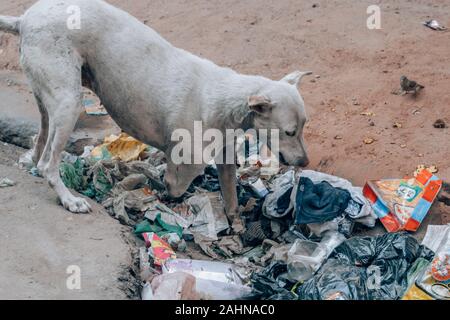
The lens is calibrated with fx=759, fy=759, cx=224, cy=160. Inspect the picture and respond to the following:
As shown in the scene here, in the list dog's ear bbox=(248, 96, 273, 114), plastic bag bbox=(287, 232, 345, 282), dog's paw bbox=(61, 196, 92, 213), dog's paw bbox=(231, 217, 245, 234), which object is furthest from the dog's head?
dog's paw bbox=(61, 196, 92, 213)

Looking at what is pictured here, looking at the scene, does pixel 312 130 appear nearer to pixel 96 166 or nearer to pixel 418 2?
pixel 96 166

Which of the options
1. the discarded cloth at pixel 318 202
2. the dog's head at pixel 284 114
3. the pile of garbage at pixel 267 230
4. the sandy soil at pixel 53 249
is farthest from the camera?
the discarded cloth at pixel 318 202

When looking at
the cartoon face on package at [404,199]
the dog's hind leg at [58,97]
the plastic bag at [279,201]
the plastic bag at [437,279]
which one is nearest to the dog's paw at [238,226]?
the plastic bag at [279,201]

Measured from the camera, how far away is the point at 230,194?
20.4 feet

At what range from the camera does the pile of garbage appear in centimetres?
520

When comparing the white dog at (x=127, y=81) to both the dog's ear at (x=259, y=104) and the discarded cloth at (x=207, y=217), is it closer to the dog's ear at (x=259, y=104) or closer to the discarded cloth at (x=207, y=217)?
the dog's ear at (x=259, y=104)

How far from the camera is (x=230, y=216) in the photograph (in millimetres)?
6277

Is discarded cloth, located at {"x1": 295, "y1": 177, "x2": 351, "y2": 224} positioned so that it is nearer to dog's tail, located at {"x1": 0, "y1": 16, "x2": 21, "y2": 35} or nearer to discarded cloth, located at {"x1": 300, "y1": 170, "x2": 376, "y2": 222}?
discarded cloth, located at {"x1": 300, "y1": 170, "x2": 376, "y2": 222}

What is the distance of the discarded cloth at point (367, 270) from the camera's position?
512 cm

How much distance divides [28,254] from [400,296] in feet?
8.31

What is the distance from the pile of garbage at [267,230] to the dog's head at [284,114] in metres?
0.60

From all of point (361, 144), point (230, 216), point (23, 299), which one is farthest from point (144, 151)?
point (23, 299)

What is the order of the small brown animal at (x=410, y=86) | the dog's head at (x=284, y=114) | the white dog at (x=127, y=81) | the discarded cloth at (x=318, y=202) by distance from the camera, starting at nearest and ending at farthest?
the dog's head at (x=284, y=114)
the white dog at (x=127, y=81)
the discarded cloth at (x=318, y=202)
the small brown animal at (x=410, y=86)

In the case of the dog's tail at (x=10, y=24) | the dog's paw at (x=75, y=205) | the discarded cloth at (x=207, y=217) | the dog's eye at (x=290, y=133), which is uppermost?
the dog's tail at (x=10, y=24)
